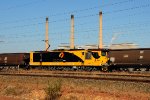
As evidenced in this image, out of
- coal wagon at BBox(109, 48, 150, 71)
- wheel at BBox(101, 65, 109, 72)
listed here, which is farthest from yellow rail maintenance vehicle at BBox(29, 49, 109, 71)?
coal wagon at BBox(109, 48, 150, 71)

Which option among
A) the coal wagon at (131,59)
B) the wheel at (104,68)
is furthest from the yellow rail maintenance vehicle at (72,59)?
the coal wagon at (131,59)

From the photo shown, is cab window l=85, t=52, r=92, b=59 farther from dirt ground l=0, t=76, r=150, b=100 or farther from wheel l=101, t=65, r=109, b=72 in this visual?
dirt ground l=0, t=76, r=150, b=100

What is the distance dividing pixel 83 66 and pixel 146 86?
84.1ft

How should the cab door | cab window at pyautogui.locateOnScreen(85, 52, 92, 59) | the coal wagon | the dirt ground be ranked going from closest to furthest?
1. the dirt ground
2. the coal wagon
3. the cab door
4. cab window at pyautogui.locateOnScreen(85, 52, 92, 59)

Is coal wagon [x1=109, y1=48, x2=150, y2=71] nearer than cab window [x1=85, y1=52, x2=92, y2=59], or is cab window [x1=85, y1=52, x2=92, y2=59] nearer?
coal wagon [x1=109, y1=48, x2=150, y2=71]

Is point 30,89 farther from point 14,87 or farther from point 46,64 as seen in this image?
point 46,64

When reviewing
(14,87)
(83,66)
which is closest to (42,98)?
→ (14,87)

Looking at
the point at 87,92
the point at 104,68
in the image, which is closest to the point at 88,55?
the point at 104,68

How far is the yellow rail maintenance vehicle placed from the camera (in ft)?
146

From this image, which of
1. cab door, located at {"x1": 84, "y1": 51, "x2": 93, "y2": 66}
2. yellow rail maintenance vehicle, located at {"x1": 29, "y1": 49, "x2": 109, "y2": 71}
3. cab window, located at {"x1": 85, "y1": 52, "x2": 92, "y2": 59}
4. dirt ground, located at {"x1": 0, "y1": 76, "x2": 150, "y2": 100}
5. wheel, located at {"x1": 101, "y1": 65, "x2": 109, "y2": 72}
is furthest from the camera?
cab window, located at {"x1": 85, "y1": 52, "x2": 92, "y2": 59}

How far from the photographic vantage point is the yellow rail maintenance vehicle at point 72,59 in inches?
1757

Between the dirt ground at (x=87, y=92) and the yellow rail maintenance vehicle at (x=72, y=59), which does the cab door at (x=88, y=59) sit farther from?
the dirt ground at (x=87, y=92)

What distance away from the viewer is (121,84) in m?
21.8

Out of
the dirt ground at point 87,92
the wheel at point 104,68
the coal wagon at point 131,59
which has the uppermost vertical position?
the coal wagon at point 131,59
